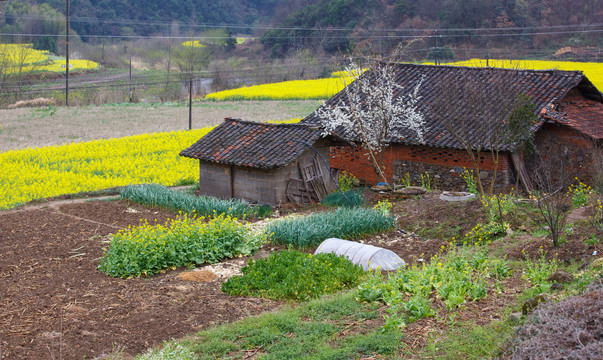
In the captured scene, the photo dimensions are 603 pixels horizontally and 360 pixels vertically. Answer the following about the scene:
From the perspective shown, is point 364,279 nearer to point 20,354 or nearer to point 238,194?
point 20,354

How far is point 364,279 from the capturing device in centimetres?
988

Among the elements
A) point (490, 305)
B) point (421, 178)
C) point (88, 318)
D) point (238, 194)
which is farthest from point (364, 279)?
point (421, 178)

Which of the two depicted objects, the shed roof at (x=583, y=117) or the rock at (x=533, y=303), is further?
the shed roof at (x=583, y=117)

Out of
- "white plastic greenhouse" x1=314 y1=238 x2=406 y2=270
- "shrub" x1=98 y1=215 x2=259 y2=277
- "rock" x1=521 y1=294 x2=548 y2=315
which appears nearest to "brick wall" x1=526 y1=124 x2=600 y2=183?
"white plastic greenhouse" x1=314 y1=238 x2=406 y2=270

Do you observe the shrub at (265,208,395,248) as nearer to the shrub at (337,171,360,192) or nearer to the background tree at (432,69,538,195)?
the background tree at (432,69,538,195)

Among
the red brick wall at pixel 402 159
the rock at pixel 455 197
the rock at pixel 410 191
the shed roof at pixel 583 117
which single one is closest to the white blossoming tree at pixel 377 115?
the red brick wall at pixel 402 159

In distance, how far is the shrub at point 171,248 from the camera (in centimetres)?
1133

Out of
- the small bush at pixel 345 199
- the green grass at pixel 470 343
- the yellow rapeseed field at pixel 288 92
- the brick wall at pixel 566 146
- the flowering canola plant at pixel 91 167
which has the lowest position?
the flowering canola plant at pixel 91 167

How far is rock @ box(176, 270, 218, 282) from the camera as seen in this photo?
10.9 meters

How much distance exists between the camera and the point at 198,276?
1103cm

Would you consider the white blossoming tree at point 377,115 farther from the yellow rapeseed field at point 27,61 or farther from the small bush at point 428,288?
the yellow rapeseed field at point 27,61

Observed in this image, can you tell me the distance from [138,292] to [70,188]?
11462 mm

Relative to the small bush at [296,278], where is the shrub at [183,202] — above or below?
below

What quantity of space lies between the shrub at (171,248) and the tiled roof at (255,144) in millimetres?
5276
